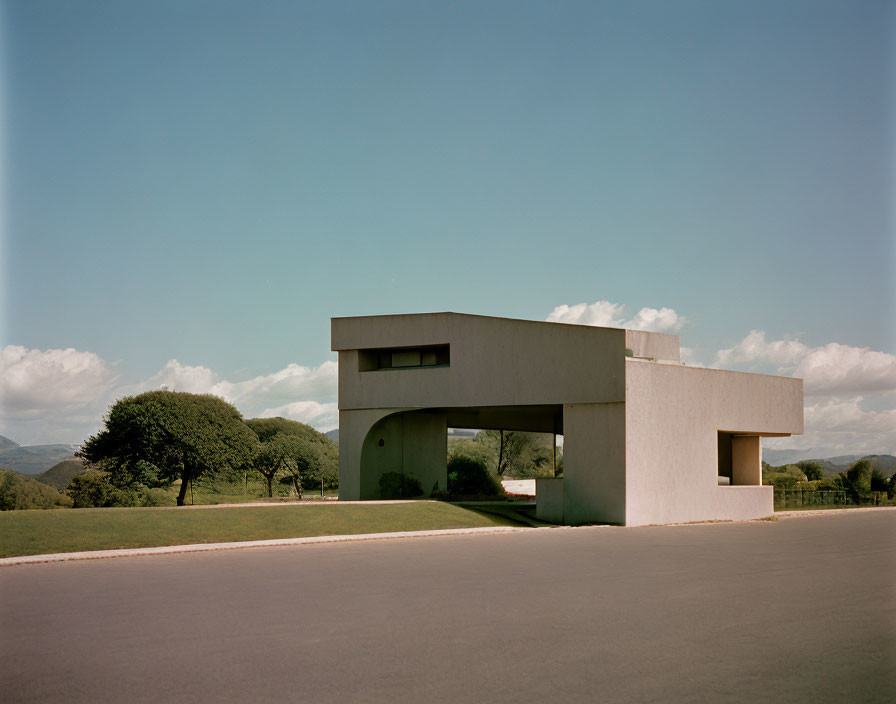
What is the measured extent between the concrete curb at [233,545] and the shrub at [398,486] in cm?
937

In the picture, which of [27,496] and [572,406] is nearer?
[572,406]

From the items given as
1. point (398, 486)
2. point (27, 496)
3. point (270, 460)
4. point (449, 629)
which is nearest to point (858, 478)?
point (398, 486)

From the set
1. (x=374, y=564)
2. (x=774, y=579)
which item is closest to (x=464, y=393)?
(x=374, y=564)

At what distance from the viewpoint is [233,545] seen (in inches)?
776

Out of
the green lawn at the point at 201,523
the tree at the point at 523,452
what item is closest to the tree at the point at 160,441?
the green lawn at the point at 201,523

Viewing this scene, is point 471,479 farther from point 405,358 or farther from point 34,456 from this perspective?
point 34,456

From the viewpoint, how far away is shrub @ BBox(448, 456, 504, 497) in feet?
129

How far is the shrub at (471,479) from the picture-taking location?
1545 inches

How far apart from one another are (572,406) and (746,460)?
1343 cm

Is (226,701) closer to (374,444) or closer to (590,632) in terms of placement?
(590,632)

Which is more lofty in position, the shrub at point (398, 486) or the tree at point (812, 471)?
the shrub at point (398, 486)

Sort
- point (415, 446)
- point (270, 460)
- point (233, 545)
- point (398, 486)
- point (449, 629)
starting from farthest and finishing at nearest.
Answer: point (270, 460), point (415, 446), point (398, 486), point (233, 545), point (449, 629)

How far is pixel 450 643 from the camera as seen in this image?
8867mm

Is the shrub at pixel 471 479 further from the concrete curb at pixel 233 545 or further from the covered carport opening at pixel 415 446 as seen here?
the concrete curb at pixel 233 545
